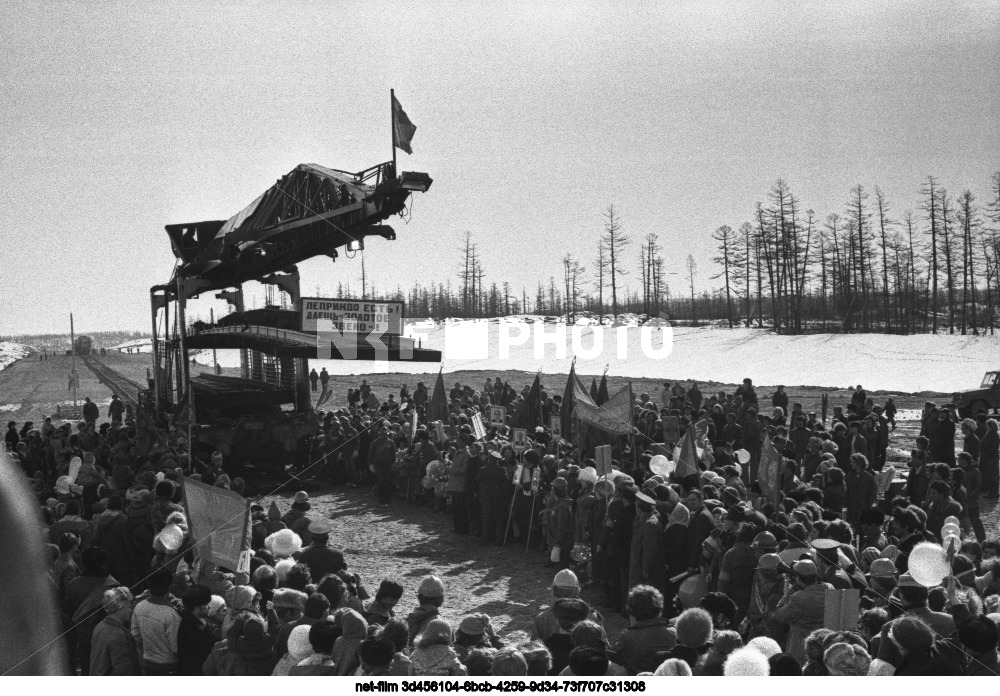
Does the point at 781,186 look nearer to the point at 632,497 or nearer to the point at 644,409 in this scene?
the point at 644,409

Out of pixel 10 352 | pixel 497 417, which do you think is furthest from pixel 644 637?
pixel 10 352

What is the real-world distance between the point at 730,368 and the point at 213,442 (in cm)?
2803

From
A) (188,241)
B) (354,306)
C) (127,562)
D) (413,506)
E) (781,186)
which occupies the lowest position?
(413,506)

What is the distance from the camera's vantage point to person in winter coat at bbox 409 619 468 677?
16.9 feet

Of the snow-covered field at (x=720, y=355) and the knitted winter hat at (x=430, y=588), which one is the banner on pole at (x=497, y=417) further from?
the knitted winter hat at (x=430, y=588)

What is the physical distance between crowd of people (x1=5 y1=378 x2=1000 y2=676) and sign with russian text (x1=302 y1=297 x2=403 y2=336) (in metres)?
3.60

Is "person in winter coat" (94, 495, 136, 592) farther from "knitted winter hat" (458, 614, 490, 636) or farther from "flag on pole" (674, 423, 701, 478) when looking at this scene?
"flag on pole" (674, 423, 701, 478)

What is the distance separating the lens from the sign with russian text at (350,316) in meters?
17.2

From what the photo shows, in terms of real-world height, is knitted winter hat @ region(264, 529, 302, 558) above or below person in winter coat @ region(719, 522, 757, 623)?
above

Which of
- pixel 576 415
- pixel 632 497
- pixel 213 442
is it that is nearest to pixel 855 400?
pixel 576 415

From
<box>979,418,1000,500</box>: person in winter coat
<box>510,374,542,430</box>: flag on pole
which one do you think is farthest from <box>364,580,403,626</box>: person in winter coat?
<box>979,418,1000,500</box>: person in winter coat

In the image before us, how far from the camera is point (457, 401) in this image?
24.6m

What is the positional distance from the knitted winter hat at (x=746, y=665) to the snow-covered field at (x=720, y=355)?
21.0m

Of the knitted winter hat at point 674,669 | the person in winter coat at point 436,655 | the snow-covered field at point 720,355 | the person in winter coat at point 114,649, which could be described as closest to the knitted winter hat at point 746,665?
the knitted winter hat at point 674,669
